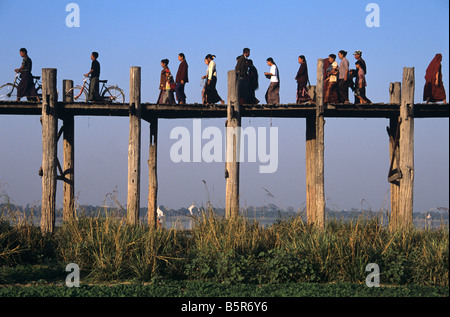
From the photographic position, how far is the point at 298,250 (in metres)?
11.7

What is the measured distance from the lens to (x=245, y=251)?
12.0 metres

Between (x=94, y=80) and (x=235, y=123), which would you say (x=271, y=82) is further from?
(x=94, y=80)

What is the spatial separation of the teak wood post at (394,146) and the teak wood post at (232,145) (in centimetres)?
413

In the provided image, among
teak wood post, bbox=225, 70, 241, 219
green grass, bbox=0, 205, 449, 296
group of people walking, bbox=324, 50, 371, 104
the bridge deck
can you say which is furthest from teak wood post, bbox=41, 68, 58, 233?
group of people walking, bbox=324, 50, 371, 104

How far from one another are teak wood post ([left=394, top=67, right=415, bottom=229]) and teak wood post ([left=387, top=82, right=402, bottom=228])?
0.33 metres

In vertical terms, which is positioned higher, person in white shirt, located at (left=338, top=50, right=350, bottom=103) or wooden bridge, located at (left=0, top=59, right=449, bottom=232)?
person in white shirt, located at (left=338, top=50, right=350, bottom=103)

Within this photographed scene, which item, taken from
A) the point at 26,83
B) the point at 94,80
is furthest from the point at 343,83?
the point at 26,83

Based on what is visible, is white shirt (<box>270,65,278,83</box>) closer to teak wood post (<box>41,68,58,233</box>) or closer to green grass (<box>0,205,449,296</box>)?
green grass (<box>0,205,449,296</box>)

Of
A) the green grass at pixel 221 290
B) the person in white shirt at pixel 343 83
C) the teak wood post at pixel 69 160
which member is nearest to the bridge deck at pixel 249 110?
the person in white shirt at pixel 343 83

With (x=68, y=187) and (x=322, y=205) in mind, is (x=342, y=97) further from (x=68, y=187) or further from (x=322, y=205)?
(x=68, y=187)

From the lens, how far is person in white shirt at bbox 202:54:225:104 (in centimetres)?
1578

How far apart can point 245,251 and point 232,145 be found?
3.77 m

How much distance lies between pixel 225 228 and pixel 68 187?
19.6ft
